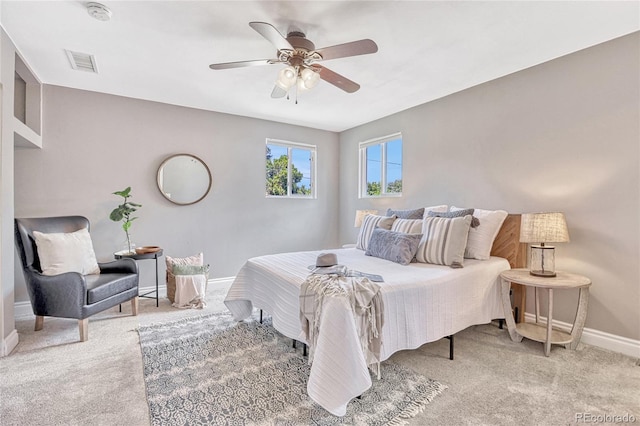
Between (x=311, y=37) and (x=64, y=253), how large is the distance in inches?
113

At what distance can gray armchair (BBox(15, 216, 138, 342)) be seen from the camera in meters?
2.53

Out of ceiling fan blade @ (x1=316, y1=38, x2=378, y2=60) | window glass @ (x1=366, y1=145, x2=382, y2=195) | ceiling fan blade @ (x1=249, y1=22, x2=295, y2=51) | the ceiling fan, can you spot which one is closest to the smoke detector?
the ceiling fan

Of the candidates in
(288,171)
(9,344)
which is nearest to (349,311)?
(9,344)

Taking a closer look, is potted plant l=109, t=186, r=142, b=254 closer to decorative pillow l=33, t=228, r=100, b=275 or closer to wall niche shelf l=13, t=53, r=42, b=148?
decorative pillow l=33, t=228, r=100, b=275

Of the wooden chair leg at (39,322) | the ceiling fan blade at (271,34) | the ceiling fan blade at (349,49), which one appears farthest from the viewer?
the wooden chair leg at (39,322)

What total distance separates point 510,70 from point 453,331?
253cm

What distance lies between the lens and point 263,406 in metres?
1.73

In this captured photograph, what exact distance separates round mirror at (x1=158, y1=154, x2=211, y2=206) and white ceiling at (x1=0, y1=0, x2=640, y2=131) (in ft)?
3.02

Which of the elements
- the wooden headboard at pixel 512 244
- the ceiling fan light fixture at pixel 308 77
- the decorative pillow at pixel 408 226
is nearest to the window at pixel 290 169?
the decorative pillow at pixel 408 226

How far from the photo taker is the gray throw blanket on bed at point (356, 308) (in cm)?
177

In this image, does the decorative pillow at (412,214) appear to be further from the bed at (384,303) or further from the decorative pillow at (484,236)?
the bed at (384,303)

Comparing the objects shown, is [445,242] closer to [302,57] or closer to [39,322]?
[302,57]

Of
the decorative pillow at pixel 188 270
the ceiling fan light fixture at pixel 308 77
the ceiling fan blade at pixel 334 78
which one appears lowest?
the decorative pillow at pixel 188 270

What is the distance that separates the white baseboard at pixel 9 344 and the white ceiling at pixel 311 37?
237 cm
